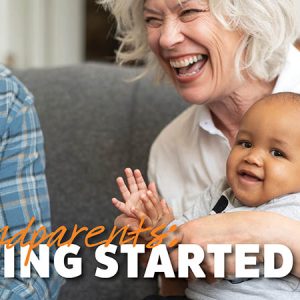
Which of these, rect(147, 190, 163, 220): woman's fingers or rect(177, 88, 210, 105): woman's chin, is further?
rect(177, 88, 210, 105): woman's chin

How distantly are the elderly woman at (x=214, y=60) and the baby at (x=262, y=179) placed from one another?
0.85 ft

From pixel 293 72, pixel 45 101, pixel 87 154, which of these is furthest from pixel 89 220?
pixel 293 72

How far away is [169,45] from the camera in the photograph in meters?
1.49

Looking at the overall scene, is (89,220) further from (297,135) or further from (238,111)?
(297,135)

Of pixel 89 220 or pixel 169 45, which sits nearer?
pixel 169 45

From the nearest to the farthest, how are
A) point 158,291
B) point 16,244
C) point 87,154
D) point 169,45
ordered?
point 16,244 → point 169,45 → point 158,291 → point 87,154

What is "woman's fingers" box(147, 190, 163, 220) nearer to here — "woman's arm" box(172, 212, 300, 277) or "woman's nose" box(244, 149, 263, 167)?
"woman's arm" box(172, 212, 300, 277)

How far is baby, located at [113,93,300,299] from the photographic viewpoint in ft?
3.97

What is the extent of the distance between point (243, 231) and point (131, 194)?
238 mm

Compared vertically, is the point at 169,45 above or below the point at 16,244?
above

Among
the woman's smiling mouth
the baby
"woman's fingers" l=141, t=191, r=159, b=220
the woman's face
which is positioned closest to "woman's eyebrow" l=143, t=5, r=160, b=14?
the woman's face

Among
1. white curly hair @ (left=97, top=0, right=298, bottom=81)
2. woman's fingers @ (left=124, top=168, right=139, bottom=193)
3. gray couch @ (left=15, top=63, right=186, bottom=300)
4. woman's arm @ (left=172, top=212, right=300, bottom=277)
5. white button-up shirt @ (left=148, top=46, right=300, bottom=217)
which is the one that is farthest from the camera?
gray couch @ (left=15, top=63, right=186, bottom=300)

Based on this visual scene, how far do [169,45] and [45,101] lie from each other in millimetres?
585

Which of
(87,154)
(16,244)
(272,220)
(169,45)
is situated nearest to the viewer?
(272,220)
